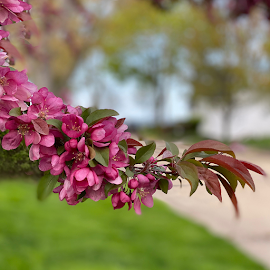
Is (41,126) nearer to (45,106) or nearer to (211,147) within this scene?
(45,106)

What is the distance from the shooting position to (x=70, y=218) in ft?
9.83

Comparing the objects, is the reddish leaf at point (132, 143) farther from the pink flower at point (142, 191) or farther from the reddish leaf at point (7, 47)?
the reddish leaf at point (7, 47)

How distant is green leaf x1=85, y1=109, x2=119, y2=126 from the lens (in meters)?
0.53

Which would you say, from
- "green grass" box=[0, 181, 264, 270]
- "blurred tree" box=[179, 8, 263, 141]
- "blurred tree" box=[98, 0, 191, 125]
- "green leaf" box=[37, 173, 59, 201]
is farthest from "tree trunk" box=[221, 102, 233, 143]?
"green leaf" box=[37, 173, 59, 201]

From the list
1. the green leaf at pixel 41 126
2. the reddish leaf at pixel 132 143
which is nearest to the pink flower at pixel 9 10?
the green leaf at pixel 41 126

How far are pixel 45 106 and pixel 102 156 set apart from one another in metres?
0.13

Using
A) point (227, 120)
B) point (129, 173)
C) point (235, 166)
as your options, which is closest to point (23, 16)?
point (129, 173)

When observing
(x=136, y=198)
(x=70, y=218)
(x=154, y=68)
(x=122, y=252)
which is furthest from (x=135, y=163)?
(x=154, y=68)

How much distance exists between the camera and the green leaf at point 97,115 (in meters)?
0.53

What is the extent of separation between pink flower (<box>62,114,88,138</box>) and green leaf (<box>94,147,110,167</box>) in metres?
0.04

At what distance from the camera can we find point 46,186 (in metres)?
0.54

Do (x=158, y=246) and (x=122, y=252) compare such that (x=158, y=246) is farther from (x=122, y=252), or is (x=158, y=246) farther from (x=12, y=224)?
(x=12, y=224)

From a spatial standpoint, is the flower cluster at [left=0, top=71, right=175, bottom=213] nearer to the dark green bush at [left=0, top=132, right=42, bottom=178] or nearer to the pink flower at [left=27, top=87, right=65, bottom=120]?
the pink flower at [left=27, top=87, right=65, bottom=120]

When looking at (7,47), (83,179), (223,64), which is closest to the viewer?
(83,179)
